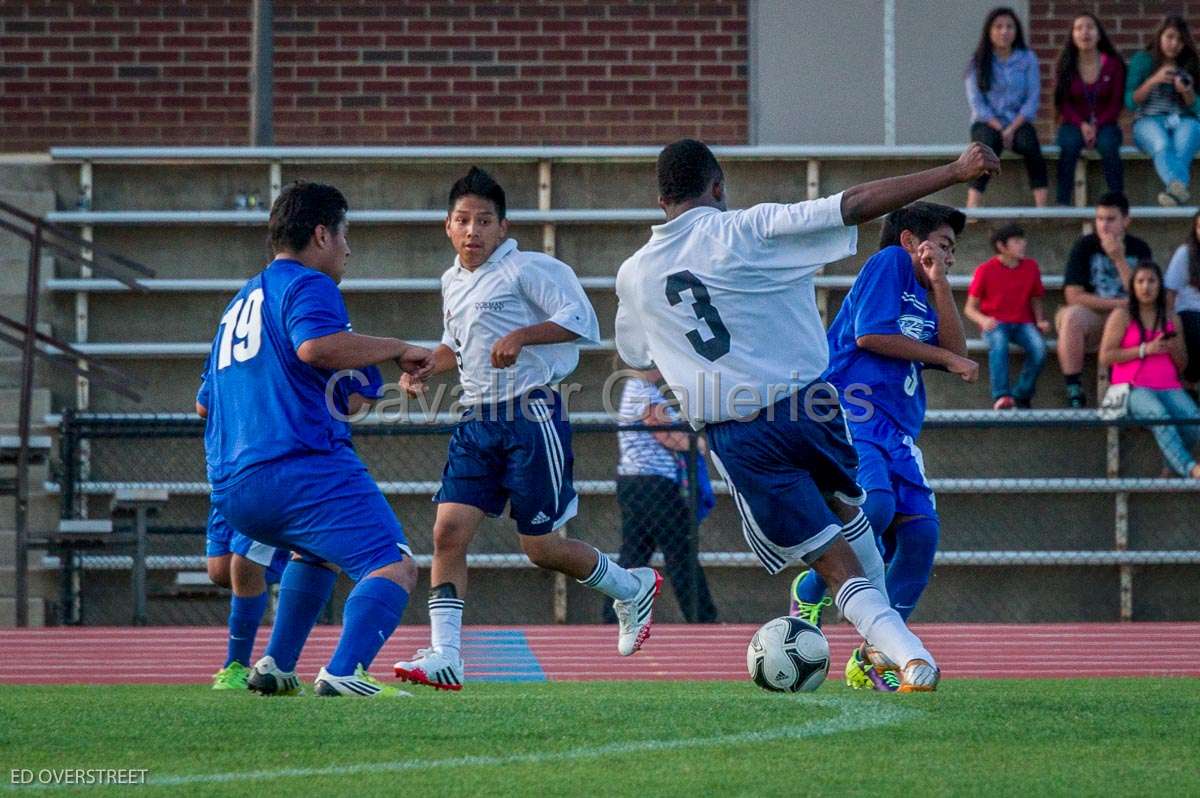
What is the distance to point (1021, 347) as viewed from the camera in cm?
1290

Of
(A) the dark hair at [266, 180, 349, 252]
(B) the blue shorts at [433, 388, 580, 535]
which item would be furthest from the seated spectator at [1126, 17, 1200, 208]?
(A) the dark hair at [266, 180, 349, 252]

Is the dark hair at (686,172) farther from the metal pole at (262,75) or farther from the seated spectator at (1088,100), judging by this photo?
the metal pole at (262,75)

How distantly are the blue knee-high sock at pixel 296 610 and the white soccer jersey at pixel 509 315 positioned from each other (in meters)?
1.22

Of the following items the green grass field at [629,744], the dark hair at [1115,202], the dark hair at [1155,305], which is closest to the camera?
the green grass field at [629,744]

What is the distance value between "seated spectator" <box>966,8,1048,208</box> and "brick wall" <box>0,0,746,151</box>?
7.41 ft

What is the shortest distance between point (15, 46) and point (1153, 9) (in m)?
9.97

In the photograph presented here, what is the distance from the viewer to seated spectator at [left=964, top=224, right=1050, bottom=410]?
12648 millimetres

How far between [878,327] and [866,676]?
1.36 m

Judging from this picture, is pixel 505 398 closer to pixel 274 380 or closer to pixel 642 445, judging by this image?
pixel 274 380

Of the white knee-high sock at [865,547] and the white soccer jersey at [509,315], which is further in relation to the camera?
the white soccer jersey at [509,315]

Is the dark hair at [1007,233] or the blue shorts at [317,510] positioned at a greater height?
the dark hair at [1007,233]

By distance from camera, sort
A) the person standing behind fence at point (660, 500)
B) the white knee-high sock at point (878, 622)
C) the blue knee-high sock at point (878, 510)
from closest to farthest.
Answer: the white knee-high sock at point (878, 622)
the blue knee-high sock at point (878, 510)
the person standing behind fence at point (660, 500)

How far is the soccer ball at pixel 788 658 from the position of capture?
5.59 m

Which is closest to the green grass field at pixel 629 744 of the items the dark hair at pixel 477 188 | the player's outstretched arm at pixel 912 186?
the player's outstretched arm at pixel 912 186
